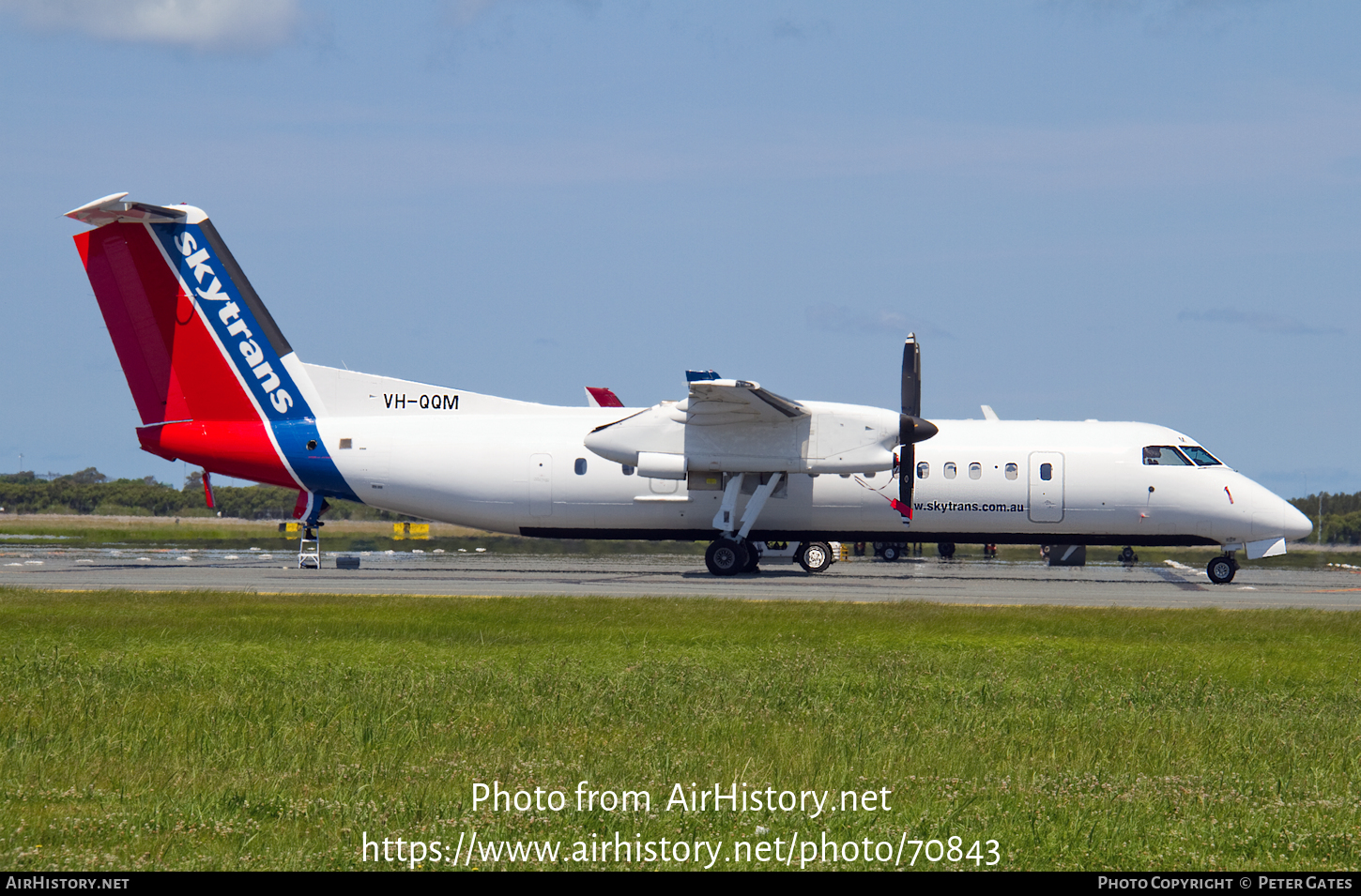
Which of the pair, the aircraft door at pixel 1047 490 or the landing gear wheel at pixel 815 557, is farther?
the landing gear wheel at pixel 815 557

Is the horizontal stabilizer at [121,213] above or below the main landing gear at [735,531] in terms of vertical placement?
above

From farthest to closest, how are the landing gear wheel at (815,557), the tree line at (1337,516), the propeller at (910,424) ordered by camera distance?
the tree line at (1337,516), the landing gear wheel at (815,557), the propeller at (910,424)

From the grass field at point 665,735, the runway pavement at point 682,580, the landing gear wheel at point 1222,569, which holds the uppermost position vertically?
the landing gear wheel at point 1222,569

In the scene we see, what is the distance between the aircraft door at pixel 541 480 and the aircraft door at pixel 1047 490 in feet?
39.5

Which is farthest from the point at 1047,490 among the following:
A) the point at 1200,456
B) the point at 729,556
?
the point at 729,556

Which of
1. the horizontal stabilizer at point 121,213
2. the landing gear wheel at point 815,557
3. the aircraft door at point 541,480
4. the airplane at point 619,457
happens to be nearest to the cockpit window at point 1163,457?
the airplane at point 619,457

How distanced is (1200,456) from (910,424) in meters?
7.78

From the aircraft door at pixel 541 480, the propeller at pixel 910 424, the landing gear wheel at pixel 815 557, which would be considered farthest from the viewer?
the landing gear wheel at pixel 815 557

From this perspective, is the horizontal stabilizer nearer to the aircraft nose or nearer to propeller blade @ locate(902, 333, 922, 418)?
propeller blade @ locate(902, 333, 922, 418)

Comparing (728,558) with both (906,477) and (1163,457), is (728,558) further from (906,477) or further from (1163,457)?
(1163,457)

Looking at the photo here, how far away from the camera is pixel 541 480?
100 ft

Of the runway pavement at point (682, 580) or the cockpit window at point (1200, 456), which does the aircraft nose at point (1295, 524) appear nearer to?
the runway pavement at point (682, 580)

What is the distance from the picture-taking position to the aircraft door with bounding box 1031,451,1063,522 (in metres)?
29.5

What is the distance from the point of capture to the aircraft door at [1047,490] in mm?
29547
